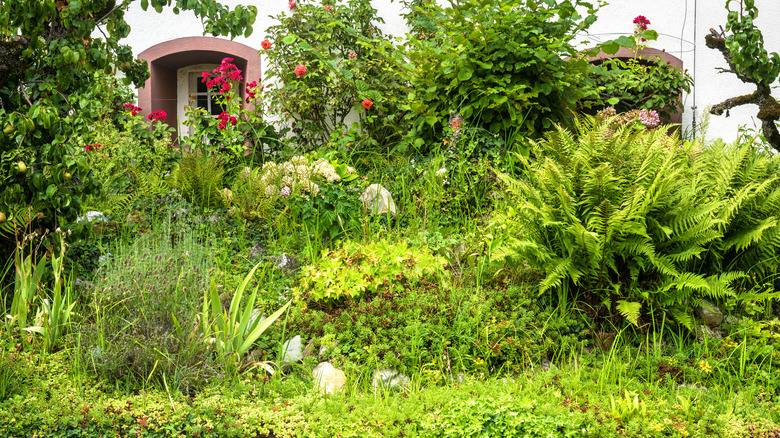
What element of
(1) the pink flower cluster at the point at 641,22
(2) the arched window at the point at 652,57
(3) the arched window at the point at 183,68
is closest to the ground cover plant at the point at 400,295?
(1) the pink flower cluster at the point at 641,22

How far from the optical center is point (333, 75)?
723cm

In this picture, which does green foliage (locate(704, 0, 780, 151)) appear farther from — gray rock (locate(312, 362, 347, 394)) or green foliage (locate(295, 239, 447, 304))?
gray rock (locate(312, 362, 347, 394))

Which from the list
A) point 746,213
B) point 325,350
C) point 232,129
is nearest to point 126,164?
point 232,129

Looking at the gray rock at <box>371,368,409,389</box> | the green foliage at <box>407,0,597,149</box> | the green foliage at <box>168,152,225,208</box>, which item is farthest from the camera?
the green foliage at <box>407,0,597,149</box>

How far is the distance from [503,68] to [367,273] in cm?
293

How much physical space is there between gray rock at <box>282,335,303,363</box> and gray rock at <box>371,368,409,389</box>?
523mm

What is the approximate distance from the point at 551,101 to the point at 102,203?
4500 millimetres

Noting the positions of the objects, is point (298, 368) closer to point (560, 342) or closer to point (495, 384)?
point (495, 384)

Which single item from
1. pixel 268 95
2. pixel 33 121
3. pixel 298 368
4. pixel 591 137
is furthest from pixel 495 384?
pixel 268 95

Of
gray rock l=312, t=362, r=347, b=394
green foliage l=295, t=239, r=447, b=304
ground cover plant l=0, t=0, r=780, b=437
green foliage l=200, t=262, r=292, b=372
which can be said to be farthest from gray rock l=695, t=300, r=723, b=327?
green foliage l=200, t=262, r=292, b=372

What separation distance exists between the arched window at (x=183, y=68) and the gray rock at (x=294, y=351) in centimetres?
509

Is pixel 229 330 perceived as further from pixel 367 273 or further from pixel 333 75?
pixel 333 75

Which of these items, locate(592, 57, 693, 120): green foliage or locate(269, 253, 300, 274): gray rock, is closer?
locate(269, 253, 300, 274): gray rock

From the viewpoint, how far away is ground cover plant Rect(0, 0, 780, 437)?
269cm
